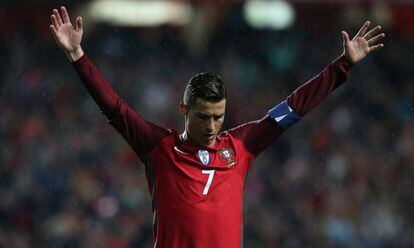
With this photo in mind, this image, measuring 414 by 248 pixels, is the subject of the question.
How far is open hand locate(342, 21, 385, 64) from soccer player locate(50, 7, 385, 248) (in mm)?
161

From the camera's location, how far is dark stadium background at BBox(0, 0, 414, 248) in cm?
798

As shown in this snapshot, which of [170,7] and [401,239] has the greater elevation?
[170,7]

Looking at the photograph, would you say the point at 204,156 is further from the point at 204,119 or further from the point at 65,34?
the point at 65,34

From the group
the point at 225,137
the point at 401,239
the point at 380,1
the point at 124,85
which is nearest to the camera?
the point at 225,137

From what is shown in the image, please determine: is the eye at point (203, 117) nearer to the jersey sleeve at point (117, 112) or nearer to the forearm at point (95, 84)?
the jersey sleeve at point (117, 112)

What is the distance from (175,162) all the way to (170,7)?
7.64m

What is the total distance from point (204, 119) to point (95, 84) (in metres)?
0.44

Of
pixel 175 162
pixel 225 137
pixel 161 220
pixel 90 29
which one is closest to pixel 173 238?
pixel 161 220

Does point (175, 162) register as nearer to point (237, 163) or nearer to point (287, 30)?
point (237, 163)

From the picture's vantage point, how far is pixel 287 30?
10.3m

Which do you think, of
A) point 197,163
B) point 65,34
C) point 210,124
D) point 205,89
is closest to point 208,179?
point 197,163

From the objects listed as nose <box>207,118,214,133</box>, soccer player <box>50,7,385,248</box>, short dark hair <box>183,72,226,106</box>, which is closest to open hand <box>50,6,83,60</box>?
soccer player <box>50,7,385,248</box>

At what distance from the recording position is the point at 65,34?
3.07 m

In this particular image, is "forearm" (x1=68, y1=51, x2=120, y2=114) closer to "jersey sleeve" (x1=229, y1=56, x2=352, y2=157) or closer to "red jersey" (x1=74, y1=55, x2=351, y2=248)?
"red jersey" (x1=74, y1=55, x2=351, y2=248)
